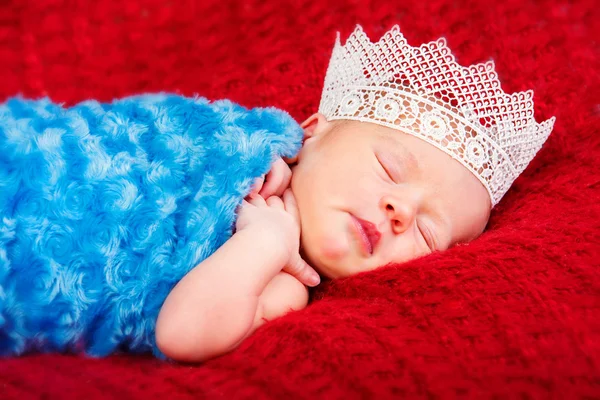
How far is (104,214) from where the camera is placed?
94 cm

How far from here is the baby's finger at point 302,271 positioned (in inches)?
40.3

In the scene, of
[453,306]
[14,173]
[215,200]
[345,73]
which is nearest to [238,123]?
[215,200]

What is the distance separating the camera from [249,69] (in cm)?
159

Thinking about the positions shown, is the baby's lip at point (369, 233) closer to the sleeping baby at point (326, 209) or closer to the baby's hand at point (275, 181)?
the sleeping baby at point (326, 209)

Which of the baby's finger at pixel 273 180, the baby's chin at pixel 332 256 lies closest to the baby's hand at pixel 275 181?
the baby's finger at pixel 273 180

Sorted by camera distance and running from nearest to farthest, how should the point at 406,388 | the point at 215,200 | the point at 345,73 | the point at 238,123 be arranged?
1. the point at 406,388
2. the point at 215,200
3. the point at 238,123
4. the point at 345,73

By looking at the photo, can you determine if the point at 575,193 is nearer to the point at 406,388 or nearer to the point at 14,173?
the point at 406,388

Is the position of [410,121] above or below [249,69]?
below

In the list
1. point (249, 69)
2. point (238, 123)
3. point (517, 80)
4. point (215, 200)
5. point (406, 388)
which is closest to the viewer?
point (406, 388)

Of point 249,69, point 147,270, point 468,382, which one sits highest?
point 249,69

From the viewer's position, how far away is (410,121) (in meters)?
1.15

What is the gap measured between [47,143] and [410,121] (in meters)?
0.65

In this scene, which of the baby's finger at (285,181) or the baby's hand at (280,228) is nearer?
the baby's hand at (280,228)

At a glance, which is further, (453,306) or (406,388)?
(453,306)
